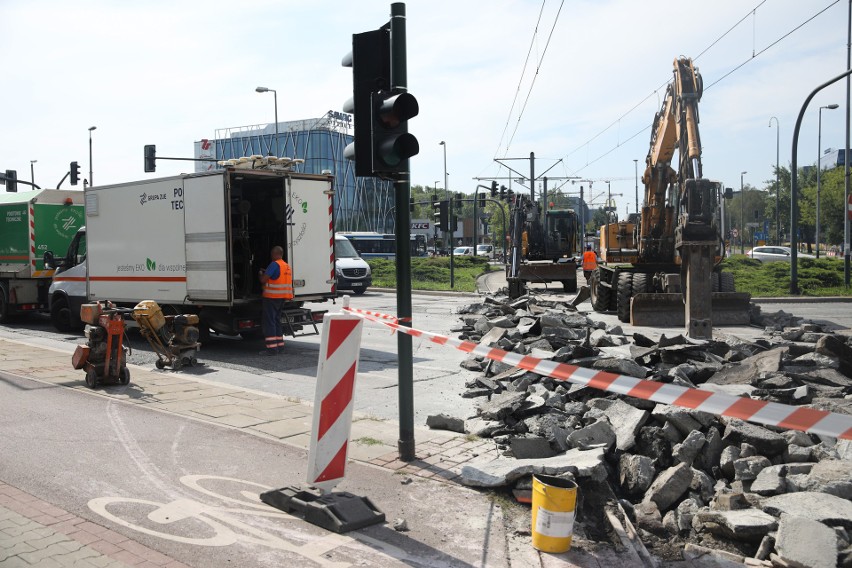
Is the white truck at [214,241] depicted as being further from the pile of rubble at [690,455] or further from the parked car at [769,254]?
the parked car at [769,254]

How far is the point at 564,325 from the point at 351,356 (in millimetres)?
7636

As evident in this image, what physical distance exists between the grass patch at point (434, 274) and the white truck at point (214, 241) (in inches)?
634

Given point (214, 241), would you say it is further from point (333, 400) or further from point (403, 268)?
point (333, 400)

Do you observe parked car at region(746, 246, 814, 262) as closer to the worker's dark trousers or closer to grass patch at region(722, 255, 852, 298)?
grass patch at region(722, 255, 852, 298)

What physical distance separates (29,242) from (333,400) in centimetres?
1654

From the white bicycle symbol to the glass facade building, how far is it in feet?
233

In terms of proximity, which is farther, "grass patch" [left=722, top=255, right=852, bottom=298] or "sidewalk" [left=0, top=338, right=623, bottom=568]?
"grass patch" [left=722, top=255, right=852, bottom=298]

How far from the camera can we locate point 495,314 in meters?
15.6

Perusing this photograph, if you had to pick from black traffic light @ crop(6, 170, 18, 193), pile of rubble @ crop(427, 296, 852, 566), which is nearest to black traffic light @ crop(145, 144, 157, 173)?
black traffic light @ crop(6, 170, 18, 193)

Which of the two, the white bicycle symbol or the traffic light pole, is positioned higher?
the traffic light pole

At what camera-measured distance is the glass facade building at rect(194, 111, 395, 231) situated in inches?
3226

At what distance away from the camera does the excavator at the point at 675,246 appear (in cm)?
1468

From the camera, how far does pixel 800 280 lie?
26.9m

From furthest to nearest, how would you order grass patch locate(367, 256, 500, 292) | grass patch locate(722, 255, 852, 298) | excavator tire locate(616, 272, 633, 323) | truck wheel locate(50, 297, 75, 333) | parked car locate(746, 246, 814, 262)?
1. parked car locate(746, 246, 814, 262)
2. grass patch locate(367, 256, 500, 292)
3. grass patch locate(722, 255, 852, 298)
4. excavator tire locate(616, 272, 633, 323)
5. truck wheel locate(50, 297, 75, 333)
